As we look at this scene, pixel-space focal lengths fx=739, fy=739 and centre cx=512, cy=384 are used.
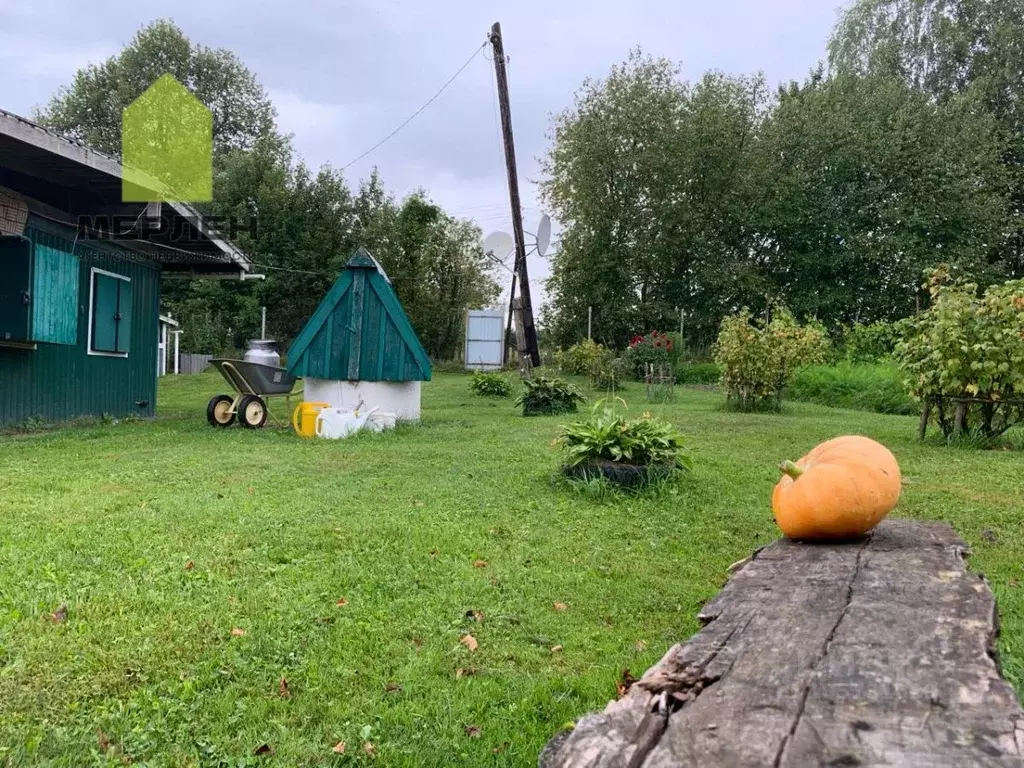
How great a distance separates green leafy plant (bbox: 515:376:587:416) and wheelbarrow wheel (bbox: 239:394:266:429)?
379 centimetres

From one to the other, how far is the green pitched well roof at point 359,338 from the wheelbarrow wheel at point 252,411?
579mm

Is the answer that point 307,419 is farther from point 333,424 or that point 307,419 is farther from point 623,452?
point 623,452

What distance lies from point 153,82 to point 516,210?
2497cm

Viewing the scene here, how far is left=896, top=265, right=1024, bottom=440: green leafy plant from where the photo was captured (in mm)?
6891

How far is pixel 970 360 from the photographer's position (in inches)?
277

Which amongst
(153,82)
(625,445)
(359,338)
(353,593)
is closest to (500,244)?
(359,338)

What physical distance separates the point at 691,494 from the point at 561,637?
254 cm

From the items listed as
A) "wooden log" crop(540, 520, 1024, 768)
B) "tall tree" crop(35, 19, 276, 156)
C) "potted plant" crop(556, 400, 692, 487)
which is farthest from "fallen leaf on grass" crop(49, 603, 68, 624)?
"tall tree" crop(35, 19, 276, 156)

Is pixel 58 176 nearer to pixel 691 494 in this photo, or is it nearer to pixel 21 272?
pixel 21 272

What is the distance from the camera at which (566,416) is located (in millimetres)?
10555

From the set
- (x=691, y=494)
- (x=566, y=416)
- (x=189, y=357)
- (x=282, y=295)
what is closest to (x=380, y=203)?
(x=282, y=295)

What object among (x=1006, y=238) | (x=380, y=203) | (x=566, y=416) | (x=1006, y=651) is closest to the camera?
(x=1006, y=651)

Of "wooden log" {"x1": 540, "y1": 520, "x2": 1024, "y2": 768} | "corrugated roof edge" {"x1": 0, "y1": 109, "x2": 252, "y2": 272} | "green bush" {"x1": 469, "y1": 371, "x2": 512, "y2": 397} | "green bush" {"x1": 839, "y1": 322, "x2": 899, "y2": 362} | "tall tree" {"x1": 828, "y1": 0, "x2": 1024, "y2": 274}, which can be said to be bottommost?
"wooden log" {"x1": 540, "y1": 520, "x2": 1024, "y2": 768}

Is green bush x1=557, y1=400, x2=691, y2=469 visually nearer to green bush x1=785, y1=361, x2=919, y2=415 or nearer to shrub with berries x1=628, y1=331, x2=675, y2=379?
green bush x1=785, y1=361, x2=919, y2=415
